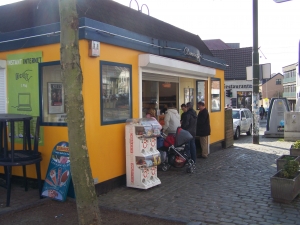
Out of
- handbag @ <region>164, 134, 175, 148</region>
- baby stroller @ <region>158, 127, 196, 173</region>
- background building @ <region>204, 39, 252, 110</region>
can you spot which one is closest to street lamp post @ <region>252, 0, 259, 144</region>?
baby stroller @ <region>158, 127, 196, 173</region>

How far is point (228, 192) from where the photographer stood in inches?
261

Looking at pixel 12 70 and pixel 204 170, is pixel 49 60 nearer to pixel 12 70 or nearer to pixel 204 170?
pixel 12 70

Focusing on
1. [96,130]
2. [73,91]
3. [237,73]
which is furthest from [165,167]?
[237,73]

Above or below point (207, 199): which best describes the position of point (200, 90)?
above

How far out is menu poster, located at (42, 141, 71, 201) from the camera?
5.93 m

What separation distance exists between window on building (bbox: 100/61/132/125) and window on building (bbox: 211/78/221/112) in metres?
5.25

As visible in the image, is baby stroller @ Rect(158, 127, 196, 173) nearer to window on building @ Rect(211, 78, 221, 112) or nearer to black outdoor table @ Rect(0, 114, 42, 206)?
black outdoor table @ Rect(0, 114, 42, 206)

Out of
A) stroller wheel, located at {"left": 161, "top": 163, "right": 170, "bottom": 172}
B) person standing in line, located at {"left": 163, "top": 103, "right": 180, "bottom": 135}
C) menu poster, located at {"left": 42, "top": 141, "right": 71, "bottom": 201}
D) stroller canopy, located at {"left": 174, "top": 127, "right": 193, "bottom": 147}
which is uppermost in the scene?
person standing in line, located at {"left": 163, "top": 103, "right": 180, "bottom": 135}

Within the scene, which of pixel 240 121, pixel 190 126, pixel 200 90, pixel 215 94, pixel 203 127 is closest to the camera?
pixel 190 126

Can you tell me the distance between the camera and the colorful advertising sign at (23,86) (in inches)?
262

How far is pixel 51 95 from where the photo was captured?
6.81 metres

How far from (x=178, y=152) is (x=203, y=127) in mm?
2321

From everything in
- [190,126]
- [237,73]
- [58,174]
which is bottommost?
[58,174]

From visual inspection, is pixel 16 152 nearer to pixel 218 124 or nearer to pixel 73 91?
pixel 73 91
